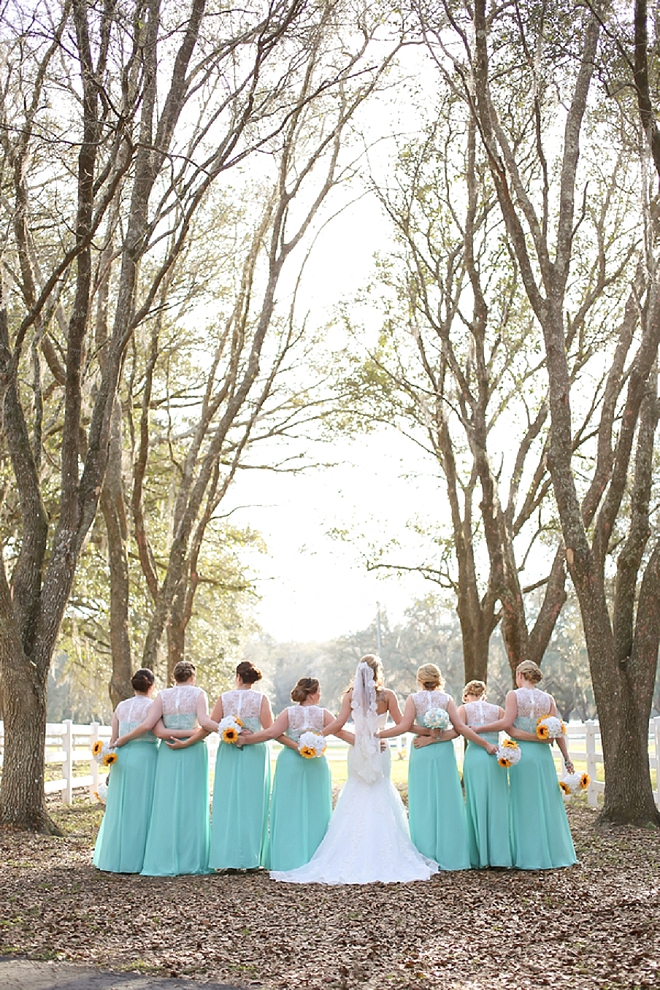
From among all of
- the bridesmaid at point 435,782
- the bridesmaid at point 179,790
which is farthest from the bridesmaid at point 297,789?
the bridesmaid at point 435,782

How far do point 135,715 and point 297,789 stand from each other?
1.58 m

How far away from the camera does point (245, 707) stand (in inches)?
352

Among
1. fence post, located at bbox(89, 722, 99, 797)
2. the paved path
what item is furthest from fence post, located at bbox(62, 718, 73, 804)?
the paved path

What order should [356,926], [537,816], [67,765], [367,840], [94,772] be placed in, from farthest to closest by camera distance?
1. [94,772]
2. [67,765]
3. [537,816]
4. [367,840]
5. [356,926]

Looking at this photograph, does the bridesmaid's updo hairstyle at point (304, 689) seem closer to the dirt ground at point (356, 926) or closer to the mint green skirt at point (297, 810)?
the mint green skirt at point (297, 810)

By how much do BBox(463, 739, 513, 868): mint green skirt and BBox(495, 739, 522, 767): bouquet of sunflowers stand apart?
0.24 m

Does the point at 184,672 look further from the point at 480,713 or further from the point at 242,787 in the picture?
the point at 480,713

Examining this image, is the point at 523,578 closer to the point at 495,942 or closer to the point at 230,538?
the point at 230,538

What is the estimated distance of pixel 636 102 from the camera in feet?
37.9

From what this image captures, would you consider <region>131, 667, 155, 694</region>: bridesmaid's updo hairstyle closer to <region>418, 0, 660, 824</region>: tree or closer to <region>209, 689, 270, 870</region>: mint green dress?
<region>209, 689, 270, 870</region>: mint green dress

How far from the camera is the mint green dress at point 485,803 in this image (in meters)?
8.76

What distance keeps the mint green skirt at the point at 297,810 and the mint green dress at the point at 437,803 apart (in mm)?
790

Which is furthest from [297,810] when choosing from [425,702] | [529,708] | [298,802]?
[529,708]

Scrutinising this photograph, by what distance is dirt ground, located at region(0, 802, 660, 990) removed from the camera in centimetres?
510
